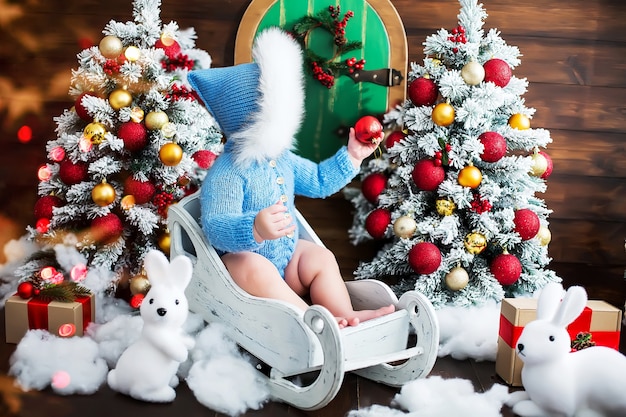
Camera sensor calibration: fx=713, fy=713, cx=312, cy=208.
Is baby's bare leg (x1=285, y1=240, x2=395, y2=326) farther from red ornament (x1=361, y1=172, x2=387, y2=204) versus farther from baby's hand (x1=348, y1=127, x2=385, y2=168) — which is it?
red ornament (x1=361, y1=172, x2=387, y2=204)

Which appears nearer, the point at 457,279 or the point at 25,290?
the point at 25,290

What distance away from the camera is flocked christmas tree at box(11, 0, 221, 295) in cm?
229

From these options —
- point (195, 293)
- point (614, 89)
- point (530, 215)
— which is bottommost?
point (195, 293)

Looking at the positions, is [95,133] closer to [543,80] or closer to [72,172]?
[72,172]

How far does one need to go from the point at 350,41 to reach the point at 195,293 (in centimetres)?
114

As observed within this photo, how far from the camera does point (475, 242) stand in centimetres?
234

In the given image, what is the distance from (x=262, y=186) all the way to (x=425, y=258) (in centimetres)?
62

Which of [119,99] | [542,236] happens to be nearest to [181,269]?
[119,99]

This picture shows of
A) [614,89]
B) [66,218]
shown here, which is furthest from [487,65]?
[66,218]

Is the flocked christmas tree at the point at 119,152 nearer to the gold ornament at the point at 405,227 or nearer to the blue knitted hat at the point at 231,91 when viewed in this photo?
the blue knitted hat at the point at 231,91

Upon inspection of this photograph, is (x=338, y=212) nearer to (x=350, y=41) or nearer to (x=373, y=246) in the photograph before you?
(x=373, y=246)

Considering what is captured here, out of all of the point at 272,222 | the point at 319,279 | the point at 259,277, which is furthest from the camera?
the point at 319,279

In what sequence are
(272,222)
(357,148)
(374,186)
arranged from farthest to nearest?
(374,186) → (357,148) → (272,222)

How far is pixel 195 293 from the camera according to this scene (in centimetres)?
208
